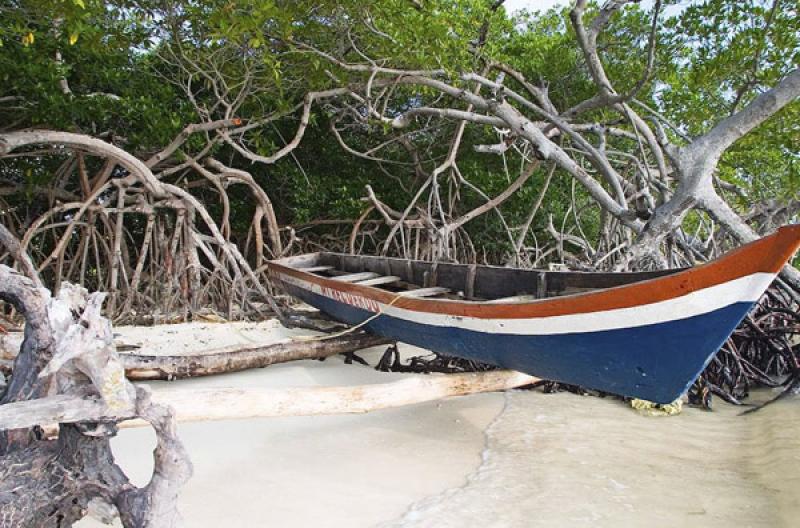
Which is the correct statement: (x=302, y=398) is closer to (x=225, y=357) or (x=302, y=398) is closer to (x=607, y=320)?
(x=225, y=357)

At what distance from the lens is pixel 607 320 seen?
6.95ft

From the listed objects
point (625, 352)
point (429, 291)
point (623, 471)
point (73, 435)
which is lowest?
point (623, 471)

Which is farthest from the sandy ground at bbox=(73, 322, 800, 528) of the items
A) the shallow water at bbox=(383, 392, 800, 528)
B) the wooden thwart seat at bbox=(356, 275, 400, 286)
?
the wooden thwart seat at bbox=(356, 275, 400, 286)

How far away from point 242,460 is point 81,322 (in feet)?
3.61

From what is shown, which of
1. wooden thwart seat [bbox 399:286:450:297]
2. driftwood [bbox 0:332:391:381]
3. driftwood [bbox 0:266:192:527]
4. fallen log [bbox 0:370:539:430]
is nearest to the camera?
driftwood [bbox 0:266:192:527]

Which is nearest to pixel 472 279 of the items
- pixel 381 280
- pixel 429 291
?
pixel 429 291

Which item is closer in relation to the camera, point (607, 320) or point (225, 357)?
point (607, 320)

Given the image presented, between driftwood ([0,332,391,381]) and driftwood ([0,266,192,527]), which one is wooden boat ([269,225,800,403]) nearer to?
driftwood ([0,332,391,381])

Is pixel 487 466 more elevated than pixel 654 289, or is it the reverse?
pixel 654 289

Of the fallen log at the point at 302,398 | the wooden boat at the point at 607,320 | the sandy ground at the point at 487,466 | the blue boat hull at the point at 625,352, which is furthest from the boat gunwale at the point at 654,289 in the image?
the sandy ground at the point at 487,466

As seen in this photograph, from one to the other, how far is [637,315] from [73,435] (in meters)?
1.91

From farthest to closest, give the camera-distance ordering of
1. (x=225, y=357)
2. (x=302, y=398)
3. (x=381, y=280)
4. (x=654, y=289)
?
(x=381, y=280)
(x=225, y=357)
(x=302, y=398)
(x=654, y=289)

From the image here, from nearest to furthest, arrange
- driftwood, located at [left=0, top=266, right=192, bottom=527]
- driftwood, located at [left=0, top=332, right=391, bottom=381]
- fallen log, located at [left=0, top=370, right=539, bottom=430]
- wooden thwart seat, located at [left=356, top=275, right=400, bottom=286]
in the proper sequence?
driftwood, located at [left=0, top=266, right=192, bottom=527] < fallen log, located at [left=0, top=370, right=539, bottom=430] < driftwood, located at [left=0, top=332, right=391, bottom=381] < wooden thwart seat, located at [left=356, top=275, right=400, bottom=286]

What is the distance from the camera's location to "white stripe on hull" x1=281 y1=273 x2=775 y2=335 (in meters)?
1.83
